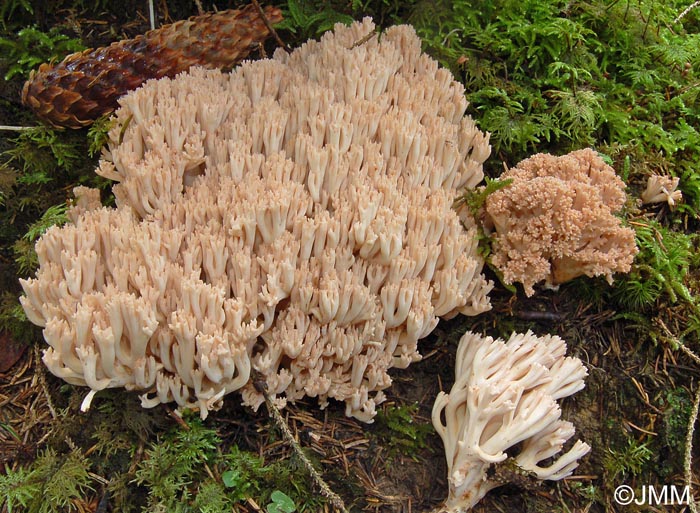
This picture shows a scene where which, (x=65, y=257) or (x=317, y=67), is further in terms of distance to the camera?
(x=317, y=67)

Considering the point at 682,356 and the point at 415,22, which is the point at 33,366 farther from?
the point at 682,356

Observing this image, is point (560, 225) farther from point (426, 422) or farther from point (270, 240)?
point (270, 240)

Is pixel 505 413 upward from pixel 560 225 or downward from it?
downward

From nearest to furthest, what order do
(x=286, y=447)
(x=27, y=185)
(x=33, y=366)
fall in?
(x=286, y=447)
(x=33, y=366)
(x=27, y=185)

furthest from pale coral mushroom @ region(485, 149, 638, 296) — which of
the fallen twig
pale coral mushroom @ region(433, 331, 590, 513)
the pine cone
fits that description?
the pine cone

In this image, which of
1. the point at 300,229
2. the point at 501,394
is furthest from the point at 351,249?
the point at 501,394

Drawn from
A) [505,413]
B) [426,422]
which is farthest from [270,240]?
[505,413]

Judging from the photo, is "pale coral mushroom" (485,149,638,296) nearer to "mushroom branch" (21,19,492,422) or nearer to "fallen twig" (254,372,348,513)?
"mushroom branch" (21,19,492,422)
